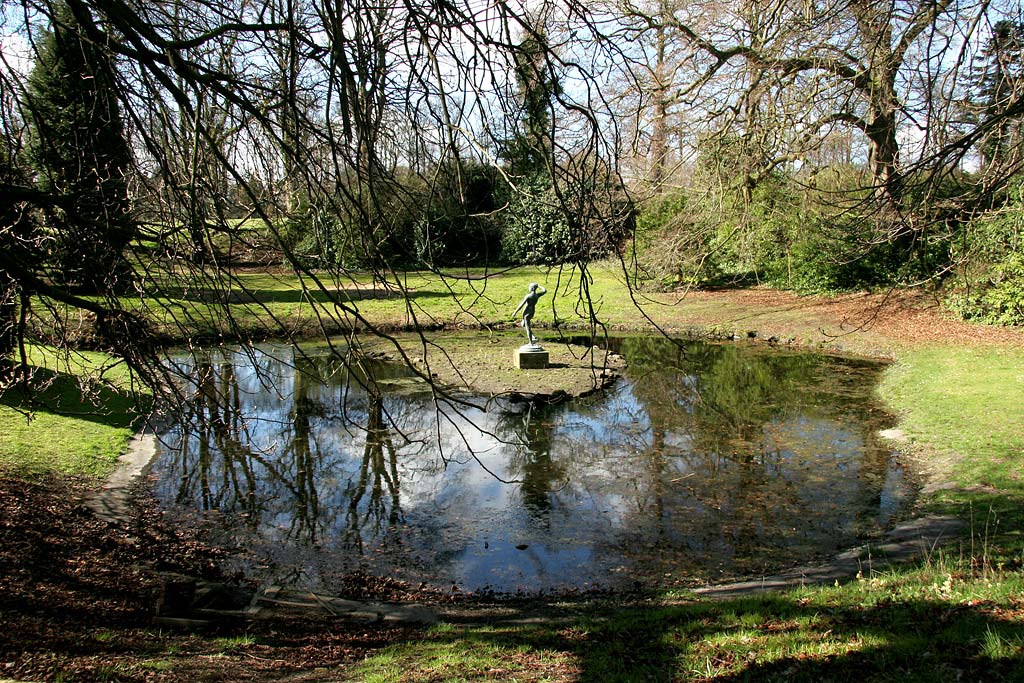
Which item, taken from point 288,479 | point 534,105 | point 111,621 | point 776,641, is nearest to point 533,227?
point 534,105

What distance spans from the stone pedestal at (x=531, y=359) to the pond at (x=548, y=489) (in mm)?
1951

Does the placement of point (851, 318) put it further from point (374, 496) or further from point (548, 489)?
point (374, 496)

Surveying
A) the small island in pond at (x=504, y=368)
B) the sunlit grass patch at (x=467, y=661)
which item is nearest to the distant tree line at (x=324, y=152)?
the sunlit grass patch at (x=467, y=661)

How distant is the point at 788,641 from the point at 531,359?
10.4 metres

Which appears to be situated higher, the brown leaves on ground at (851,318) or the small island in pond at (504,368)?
the brown leaves on ground at (851,318)


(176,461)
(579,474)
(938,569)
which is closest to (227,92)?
(938,569)

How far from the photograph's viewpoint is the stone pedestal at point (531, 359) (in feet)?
47.1

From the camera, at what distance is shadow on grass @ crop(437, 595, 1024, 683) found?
137 inches

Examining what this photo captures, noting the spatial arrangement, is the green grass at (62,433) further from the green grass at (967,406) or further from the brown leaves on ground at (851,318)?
the brown leaves on ground at (851,318)

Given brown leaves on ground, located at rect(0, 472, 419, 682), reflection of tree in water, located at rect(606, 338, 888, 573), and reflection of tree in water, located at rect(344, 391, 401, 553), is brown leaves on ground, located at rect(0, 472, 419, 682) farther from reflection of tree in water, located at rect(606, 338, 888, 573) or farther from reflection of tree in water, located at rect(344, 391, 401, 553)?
reflection of tree in water, located at rect(606, 338, 888, 573)

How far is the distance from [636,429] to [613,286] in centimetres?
1408

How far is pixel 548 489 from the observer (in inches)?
332

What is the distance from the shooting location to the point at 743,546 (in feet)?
22.2

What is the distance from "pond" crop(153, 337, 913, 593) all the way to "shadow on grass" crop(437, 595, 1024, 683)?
121 centimetres
